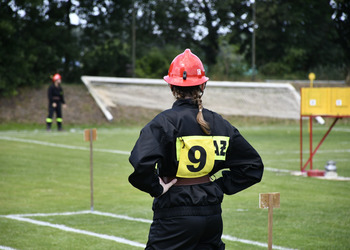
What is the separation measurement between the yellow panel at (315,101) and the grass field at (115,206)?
4.86ft

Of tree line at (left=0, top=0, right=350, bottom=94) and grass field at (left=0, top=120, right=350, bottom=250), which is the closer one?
grass field at (left=0, top=120, right=350, bottom=250)

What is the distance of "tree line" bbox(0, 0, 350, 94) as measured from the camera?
123 feet

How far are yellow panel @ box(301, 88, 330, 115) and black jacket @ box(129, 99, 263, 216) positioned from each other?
9877 millimetres

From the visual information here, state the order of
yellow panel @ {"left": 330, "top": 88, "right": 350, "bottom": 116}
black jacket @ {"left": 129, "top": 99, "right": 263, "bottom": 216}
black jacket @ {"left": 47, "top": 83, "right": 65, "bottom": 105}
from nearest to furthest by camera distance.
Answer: black jacket @ {"left": 129, "top": 99, "right": 263, "bottom": 216}, yellow panel @ {"left": 330, "top": 88, "right": 350, "bottom": 116}, black jacket @ {"left": 47, "top": 83, "right": 65, "bottom": 105}

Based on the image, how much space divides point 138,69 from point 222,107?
553 inches

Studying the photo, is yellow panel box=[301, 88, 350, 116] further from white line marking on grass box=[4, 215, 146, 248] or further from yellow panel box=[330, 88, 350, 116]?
white line marking on grass box=[4, 215, 146, 248]

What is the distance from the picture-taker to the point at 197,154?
14.4 ft

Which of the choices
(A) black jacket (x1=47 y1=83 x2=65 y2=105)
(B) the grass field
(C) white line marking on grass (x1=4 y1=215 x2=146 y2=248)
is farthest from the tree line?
(C) white line marking on grass (x1=4 y1=215 x2=146 y2=248)

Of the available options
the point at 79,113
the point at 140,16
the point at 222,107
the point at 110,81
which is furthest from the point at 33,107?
the point at 140,16

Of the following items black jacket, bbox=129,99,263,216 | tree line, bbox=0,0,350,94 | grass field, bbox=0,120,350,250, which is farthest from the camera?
tree line, bbox=0,0,350,94

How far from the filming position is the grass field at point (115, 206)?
27.0 ft

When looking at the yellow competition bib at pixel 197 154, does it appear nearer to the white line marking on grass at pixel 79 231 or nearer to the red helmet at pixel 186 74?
the red helmet at pixel 186 74

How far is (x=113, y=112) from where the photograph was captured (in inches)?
1331

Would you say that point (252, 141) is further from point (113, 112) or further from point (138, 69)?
point (138, 69)
